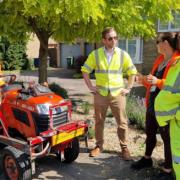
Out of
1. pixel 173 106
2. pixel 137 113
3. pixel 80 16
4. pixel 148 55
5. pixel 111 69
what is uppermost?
pixel 80 16

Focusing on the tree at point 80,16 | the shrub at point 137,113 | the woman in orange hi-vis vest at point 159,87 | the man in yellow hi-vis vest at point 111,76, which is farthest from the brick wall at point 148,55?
the woman in orange hi-vis vest at point 159,87

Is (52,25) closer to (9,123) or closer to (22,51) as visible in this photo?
(9,123)

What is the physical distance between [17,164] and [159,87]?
1999mm

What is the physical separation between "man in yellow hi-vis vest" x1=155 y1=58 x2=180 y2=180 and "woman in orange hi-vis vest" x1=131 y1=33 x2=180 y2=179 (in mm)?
827

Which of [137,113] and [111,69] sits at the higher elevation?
[111,69]

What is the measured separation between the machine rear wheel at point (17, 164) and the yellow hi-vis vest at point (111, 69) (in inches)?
59.0

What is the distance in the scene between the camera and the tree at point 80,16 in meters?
6.09

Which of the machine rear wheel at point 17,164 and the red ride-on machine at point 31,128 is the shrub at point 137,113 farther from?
the machine rear wheel at point 17,164

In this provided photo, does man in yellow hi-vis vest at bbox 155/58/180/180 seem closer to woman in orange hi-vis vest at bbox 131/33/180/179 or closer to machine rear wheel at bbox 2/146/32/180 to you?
woman in orange hi-vis vest at bbox 131/33/180/179

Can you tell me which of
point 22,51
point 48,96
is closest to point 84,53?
point 22,51

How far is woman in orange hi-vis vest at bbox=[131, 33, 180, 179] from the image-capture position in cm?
399

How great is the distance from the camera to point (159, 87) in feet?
13.7

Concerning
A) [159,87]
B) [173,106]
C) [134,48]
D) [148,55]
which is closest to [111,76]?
[159,87]

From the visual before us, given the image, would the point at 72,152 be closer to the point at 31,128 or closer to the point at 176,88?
the point at 31,128
